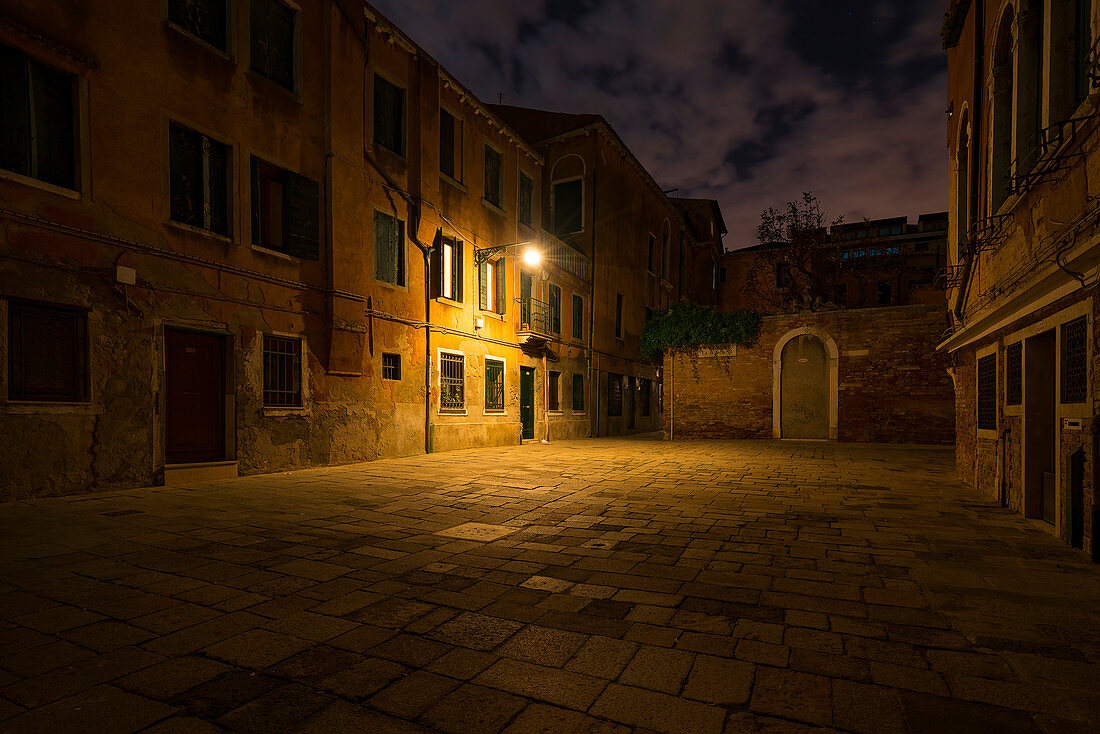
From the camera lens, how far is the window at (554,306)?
18.4 m

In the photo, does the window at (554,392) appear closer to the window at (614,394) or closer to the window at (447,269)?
the window at (614,394)

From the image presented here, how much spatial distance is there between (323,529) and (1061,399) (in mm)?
7005

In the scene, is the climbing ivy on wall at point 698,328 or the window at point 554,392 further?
the climbing ivy on wall at point 698,328

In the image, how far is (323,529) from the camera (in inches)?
208

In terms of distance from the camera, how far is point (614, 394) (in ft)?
74.0

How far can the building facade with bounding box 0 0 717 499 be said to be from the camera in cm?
682

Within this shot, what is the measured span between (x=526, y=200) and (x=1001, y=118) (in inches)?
502

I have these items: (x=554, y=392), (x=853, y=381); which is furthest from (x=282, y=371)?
(x=853, y=381)

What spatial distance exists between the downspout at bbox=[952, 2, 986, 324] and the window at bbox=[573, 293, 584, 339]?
41.1 feet

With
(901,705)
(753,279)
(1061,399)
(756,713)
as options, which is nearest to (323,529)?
(756,713)

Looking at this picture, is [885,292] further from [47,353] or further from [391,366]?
[47,353]

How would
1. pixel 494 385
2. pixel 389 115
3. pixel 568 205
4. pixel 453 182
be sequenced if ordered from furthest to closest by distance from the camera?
pixel 568 205 < pixel 494 385 < pixel 453 182 < pixel 389 115

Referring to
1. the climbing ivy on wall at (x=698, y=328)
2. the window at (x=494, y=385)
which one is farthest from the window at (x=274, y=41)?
the climbing ivy on wall at (x=698, y=328)

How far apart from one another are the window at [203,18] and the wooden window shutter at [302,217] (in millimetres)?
2192
